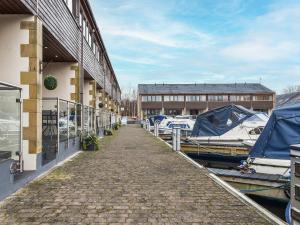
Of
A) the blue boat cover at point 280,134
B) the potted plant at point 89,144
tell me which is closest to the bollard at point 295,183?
the blue boat cover at point 280,134

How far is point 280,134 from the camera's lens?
10.5 meters

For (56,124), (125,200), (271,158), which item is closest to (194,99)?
(56,124)

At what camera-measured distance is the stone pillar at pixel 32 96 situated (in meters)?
9.01

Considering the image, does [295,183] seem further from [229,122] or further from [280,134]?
[229,122]

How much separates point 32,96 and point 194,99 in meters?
72.1

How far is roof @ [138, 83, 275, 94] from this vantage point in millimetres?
80750

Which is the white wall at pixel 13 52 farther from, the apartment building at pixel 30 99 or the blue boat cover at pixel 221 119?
the blue boat cover at pixel 221 119

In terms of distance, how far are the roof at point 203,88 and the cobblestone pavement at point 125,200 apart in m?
71.0

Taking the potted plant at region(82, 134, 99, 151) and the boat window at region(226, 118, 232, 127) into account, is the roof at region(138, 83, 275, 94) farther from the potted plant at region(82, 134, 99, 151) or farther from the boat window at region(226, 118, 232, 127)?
the potted plant at region(82, 134, 99, 151)

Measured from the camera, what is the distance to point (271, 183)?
960 centimetres

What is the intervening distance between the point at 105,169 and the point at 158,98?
69523 millimetres

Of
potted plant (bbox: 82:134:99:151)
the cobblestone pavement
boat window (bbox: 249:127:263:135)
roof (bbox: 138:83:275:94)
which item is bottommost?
the cobblestone pavement

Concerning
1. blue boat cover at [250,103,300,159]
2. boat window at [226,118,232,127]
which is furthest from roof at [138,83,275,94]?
blue boat cover at [250,103,300,159]

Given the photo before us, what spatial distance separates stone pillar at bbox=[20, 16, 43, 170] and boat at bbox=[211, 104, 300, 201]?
16.6 feet
